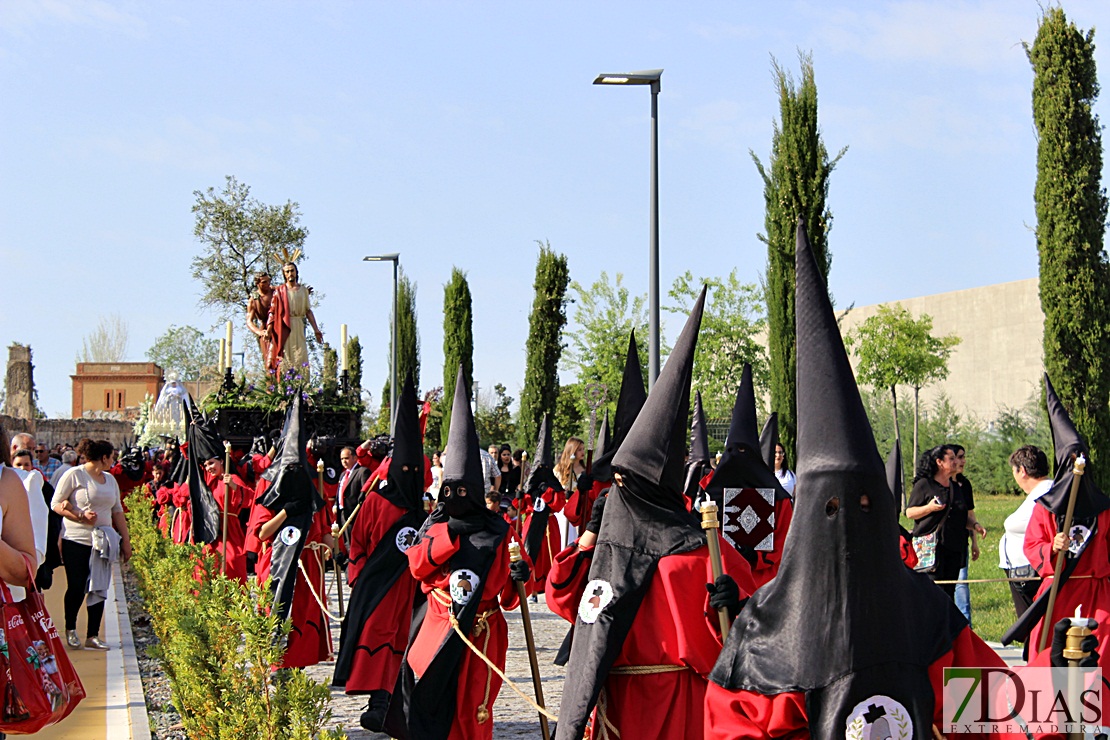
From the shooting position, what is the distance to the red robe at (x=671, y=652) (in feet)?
14.4

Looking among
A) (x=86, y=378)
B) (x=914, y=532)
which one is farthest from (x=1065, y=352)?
(x=86, y=378)

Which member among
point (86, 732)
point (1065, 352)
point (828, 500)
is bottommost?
point (86, 732)

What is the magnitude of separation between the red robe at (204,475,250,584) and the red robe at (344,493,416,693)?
368 cm

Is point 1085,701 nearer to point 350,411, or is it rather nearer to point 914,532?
point 914,532

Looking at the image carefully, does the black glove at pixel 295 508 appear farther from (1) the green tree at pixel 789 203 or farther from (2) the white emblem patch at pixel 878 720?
(1) the green tree at pixel 789 203

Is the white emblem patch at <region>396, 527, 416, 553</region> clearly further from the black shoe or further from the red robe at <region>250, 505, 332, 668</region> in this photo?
the red robe at <region>250, 505, 332, 668</region>

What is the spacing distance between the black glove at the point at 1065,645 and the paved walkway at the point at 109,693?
19.6ft

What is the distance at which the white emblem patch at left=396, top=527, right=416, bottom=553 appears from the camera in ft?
27.6

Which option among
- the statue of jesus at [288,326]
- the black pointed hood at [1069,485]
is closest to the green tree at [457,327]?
the statue of jesus at [288,326]

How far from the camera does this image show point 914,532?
34.1ft

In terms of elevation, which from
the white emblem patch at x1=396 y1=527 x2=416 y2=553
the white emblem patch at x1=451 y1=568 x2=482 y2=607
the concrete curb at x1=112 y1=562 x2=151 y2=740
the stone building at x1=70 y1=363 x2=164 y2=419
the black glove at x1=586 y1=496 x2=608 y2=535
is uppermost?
the stone building at x1=70 y1=363 x2=164 y2=419

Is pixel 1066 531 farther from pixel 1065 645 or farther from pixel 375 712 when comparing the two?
pixel 375 712

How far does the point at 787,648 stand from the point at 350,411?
1857cm

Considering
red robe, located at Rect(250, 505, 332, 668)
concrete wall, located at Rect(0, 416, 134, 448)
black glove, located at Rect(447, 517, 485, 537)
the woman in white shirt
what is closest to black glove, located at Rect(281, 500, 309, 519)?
red robe, located at Rect(250, 505, 332, 668)
